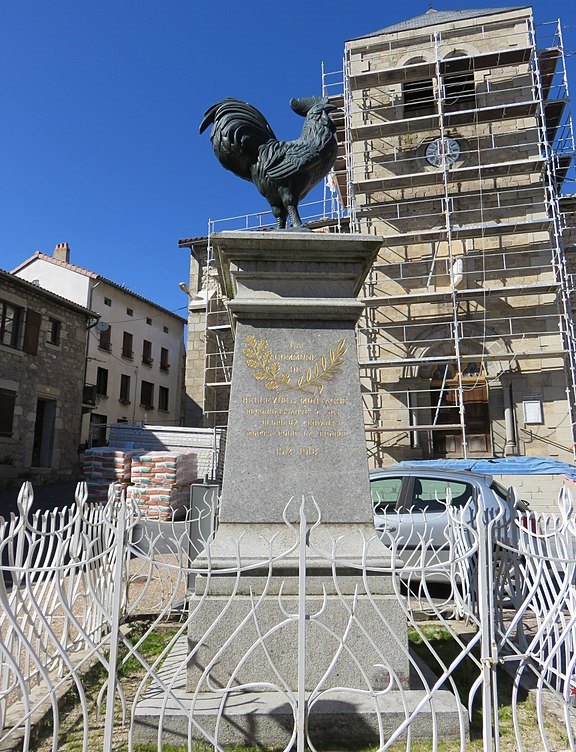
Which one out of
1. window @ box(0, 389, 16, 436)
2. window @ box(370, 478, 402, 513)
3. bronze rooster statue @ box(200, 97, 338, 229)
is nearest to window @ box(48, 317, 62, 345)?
window @ box(0, 389, 16, 436)

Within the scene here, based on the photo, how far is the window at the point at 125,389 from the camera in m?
26.4

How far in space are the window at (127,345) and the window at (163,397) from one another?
3412 millimetres

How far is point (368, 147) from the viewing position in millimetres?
16359

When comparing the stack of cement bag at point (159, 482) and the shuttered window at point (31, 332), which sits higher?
the shuttered window at point (31, 332)

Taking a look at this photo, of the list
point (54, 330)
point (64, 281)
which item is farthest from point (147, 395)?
point (54, 330)

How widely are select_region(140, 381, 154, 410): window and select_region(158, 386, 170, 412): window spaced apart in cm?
86

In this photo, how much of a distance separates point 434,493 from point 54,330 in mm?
16958

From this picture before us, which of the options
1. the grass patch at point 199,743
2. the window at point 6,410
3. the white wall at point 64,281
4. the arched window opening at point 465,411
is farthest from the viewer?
the white wall at point 64,281

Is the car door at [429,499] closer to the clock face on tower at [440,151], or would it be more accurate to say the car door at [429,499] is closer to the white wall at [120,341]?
the clock face on tower at [440,151]

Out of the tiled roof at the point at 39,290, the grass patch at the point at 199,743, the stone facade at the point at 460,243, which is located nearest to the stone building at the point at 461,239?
the stone facade at the point at 460,243

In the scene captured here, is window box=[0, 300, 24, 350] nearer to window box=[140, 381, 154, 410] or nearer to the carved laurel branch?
window box=[140, 381, 154, 410]

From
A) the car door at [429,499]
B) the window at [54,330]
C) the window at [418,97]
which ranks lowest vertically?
the car door at [429,499]

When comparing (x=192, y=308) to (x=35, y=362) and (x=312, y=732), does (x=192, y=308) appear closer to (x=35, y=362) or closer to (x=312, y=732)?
(x=35, y=362)

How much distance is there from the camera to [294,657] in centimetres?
308
